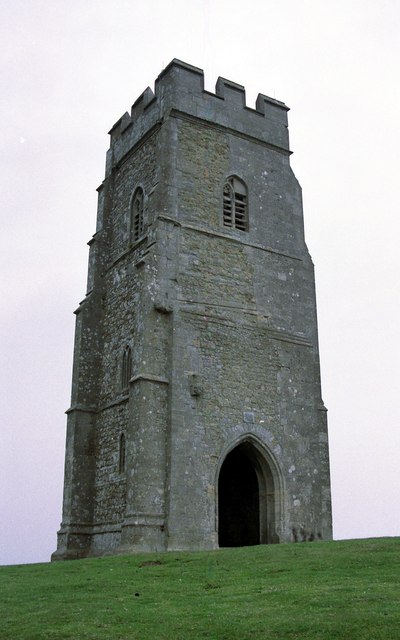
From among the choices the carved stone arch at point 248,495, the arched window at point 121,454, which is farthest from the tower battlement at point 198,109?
the carved stone arch at point 248,495

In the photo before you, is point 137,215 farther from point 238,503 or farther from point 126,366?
point 238,503

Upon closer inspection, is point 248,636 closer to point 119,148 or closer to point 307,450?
point 307,450

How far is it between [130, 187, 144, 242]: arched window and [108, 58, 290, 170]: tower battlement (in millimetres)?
2171

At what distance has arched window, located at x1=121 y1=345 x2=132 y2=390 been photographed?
2408 cm

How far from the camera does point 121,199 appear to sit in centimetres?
2781

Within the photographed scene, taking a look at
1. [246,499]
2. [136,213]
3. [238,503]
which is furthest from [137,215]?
[238,503]

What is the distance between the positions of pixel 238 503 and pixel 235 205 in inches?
416

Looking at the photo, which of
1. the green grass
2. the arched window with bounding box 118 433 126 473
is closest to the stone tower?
the arched window with bounding box 118 433 126 473

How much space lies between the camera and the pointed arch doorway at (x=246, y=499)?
23453mm

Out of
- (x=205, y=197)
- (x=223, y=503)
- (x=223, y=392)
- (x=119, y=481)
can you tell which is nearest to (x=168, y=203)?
(x=205, y=197)

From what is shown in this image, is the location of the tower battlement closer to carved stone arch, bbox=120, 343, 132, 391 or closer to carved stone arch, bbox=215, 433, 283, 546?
carved stone arch, bbox=120, 343, 132, 391

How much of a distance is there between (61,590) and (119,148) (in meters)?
18.6

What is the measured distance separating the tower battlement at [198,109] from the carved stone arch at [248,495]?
11214 mm

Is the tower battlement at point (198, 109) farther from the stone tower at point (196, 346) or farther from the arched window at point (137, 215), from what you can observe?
the arched window at point (137, 215)
